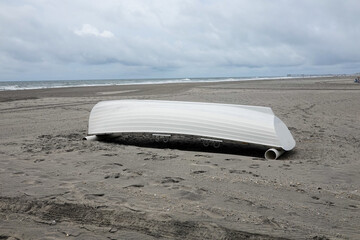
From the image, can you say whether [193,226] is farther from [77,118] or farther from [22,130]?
[77,118]

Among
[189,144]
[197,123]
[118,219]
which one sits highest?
[197,123]

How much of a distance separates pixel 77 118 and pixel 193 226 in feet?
27.5

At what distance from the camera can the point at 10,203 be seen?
3465 millimetres

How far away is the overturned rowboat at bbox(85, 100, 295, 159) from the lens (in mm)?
5895

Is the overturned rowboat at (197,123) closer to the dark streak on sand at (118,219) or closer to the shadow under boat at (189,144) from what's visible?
the shadow under boat at (189,144)

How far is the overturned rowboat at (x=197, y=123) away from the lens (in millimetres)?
5895

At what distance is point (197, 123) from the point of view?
620 centimetres

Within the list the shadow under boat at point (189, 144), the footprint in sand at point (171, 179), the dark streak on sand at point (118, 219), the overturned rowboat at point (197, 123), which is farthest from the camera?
the shadow under boat at point (189, 144)

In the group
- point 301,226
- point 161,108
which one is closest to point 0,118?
point 161,108

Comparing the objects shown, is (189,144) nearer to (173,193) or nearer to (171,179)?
(171,179)

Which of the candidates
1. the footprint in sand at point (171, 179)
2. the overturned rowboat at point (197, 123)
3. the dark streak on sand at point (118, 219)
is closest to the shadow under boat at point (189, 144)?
the overturned rowboat at point (197, 123)

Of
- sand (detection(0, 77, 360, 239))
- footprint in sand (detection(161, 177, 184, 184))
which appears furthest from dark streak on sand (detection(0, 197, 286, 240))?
footprint in sand (detection(161, 177, 184, 184))

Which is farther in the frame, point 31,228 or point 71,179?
point 71,179

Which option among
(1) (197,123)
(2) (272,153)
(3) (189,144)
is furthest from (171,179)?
(3) (189,144)
